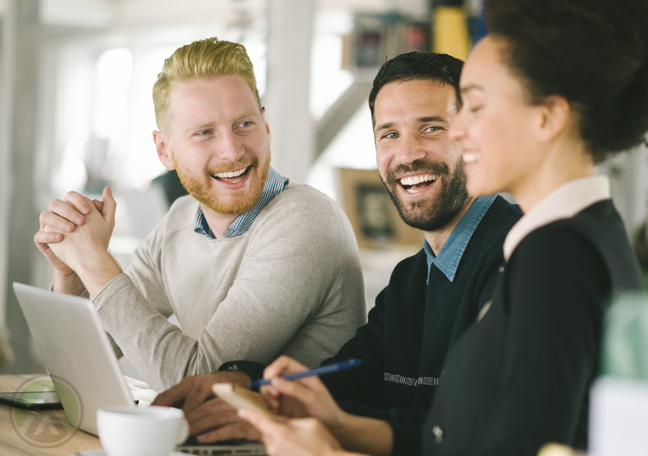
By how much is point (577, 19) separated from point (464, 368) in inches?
16.3

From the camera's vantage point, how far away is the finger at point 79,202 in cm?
142

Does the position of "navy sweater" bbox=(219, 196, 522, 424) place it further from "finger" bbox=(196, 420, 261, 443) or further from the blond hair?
the blond hair

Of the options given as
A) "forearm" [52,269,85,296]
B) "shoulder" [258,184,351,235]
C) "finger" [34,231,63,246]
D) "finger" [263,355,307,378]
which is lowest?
"finger" [263,355,307,378]

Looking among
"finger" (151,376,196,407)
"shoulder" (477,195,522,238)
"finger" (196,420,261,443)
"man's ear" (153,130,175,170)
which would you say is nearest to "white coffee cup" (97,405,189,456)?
"finger" (196,420,261,443)

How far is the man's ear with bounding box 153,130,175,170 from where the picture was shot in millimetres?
1707

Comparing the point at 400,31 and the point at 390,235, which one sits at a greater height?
the point at 400,31

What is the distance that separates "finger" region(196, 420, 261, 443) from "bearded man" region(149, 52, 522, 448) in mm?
170

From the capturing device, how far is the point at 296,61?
353cm

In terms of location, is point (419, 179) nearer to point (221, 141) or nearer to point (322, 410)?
point (221, 141)


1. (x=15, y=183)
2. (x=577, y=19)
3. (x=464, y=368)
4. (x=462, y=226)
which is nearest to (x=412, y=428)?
(x=464, y=368)

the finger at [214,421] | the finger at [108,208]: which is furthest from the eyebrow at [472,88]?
the finger at [108,208]

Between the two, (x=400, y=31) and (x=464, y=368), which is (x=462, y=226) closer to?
(x=464, y=368)

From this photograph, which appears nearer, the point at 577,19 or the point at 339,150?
the point at 577,19

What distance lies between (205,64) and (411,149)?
20.0 inches
